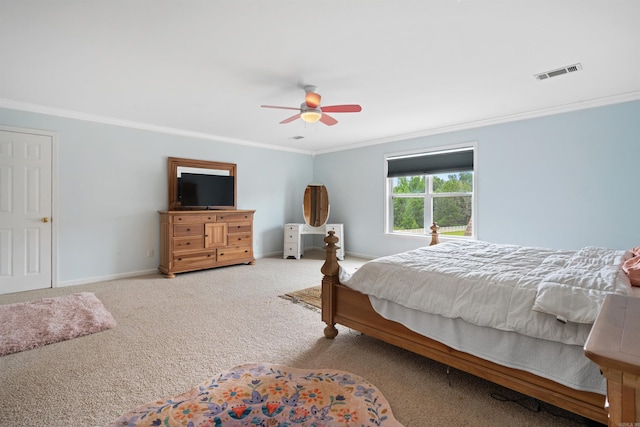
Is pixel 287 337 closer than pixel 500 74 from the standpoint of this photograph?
Yes

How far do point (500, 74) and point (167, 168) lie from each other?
4605 millimetres

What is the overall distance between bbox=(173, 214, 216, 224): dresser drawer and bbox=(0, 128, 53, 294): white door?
1472mm

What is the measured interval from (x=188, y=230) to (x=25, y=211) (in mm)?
1862

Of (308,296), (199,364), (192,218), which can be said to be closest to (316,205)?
(192,218)

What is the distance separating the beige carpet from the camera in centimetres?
161

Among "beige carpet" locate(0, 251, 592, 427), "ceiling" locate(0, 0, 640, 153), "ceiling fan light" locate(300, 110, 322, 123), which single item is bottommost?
"beige carpet" locate(0, 251, 592, 427)

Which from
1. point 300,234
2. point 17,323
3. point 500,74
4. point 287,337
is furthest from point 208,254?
point 500,74

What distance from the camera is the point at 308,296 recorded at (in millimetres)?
3541

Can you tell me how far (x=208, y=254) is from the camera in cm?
480

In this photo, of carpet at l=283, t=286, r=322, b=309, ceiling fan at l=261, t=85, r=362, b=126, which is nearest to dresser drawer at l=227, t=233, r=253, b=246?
carpet at l=283, t=286, r=322, b=309

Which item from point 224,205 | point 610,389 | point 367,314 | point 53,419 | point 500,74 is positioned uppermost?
point 500,74

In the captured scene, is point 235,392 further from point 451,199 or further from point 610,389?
point 451,199

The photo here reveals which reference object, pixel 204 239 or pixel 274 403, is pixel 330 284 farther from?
pixel 204 239

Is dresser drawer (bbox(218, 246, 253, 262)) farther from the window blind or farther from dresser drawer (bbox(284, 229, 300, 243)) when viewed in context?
the window blind
